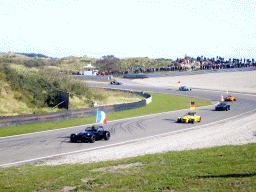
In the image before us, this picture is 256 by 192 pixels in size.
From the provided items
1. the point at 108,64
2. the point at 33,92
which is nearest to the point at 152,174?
the point at 33,92

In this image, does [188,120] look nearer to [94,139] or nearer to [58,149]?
[94,139]

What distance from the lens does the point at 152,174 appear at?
29.9 feet

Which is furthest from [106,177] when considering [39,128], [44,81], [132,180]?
[44,81]

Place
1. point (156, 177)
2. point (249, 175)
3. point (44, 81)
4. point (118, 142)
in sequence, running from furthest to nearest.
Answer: point (44, 81)
point (118, 142)
point (156, 177)
point (249, 175)

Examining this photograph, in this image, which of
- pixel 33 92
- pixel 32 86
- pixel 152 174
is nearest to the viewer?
pixel 152 174

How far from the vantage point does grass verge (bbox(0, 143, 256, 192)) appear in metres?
7.74

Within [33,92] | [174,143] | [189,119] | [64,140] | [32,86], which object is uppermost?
[32,86]

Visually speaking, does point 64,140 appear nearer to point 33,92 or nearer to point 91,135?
point 91,135

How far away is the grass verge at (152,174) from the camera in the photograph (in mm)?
7738

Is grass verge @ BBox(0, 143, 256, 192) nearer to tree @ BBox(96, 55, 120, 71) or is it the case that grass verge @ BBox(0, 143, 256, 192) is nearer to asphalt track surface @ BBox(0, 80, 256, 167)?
asphalt track surface @ BBox(0, 80, 256, 167)

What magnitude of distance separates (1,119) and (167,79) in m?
61.8

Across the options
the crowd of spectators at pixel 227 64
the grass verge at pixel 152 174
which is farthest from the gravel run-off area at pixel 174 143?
the crowd of spectators at pixel 227 64

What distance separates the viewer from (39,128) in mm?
22125

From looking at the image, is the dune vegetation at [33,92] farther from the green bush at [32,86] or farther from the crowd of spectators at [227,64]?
the crowd of spectators at [227,64]
